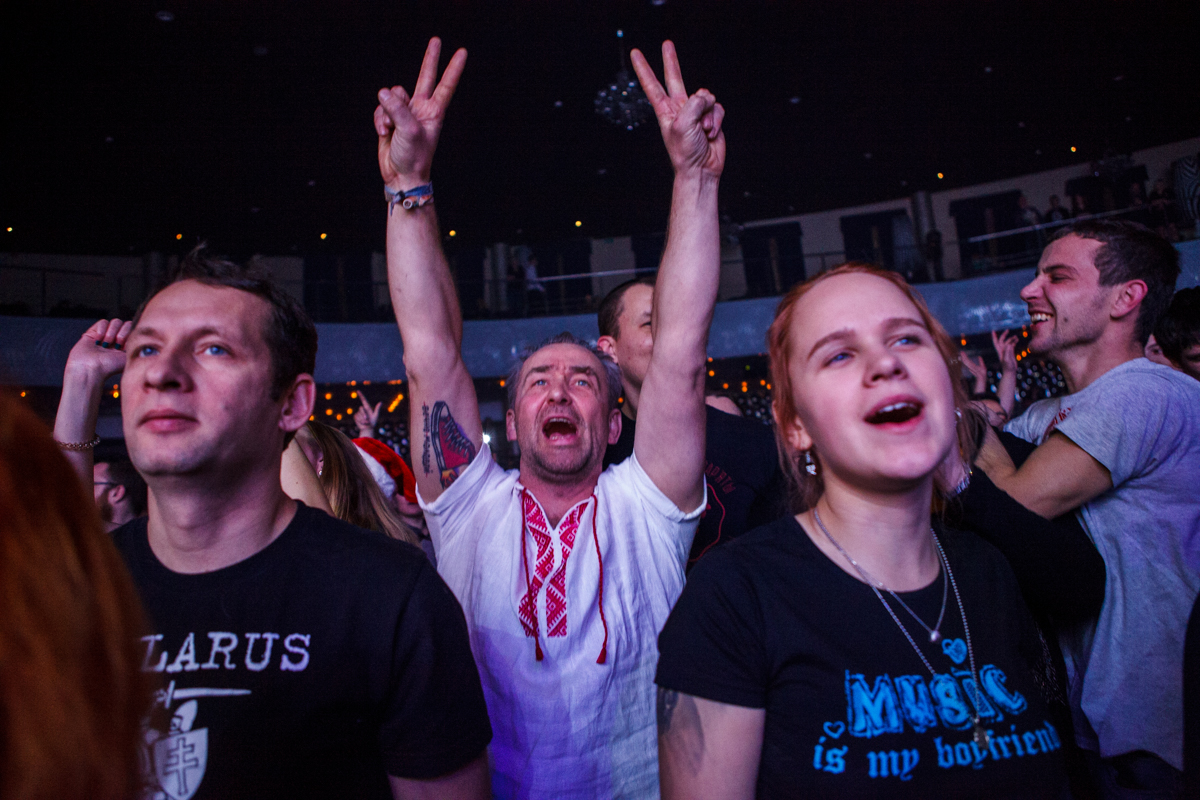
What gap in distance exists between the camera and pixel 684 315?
1593 millimetres

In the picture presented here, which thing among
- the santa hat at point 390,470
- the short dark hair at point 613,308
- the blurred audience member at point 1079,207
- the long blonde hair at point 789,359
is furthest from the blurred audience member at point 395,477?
the blurred audience member at point 1079,207

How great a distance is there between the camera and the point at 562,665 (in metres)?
1.49

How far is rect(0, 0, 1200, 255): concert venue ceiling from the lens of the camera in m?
6.91

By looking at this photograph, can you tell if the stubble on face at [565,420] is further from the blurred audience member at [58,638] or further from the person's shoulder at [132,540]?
the blurred audience member at [58,638]

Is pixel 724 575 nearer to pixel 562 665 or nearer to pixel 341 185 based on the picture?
pixel 562 665

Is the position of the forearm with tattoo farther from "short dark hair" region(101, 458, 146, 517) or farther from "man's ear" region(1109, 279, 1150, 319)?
"short dark hair" region(101, 458, 146, 517)

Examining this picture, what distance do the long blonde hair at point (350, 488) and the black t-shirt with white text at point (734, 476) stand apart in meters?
0.78

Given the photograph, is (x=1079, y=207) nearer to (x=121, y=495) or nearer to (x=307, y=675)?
(x=121, y=495)

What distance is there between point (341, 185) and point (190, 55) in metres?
3.05

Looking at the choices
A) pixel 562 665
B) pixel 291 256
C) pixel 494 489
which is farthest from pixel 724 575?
pixel 291 256

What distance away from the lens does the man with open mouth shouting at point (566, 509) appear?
1467 millimetres

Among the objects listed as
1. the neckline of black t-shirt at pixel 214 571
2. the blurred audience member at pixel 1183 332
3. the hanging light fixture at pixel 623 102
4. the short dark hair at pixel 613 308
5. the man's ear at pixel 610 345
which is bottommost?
the neckline of black t-shirt at pixel 214 571

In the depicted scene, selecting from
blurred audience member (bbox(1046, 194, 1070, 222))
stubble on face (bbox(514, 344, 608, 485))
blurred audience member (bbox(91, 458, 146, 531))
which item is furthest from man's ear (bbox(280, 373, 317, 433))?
blurred audience member (bbox(1046, 194, 1070, 222))

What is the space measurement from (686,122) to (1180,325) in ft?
6.08
